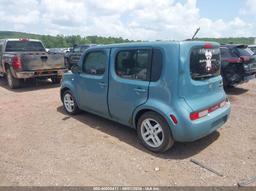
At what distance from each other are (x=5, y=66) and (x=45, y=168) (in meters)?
7.44

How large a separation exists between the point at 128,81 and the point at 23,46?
806cm

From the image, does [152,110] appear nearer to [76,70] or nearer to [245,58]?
[76,70]

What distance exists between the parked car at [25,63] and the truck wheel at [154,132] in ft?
20.0

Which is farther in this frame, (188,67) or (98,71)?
(98,71)

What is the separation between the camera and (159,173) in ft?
10.6

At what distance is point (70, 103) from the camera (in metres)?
5.64

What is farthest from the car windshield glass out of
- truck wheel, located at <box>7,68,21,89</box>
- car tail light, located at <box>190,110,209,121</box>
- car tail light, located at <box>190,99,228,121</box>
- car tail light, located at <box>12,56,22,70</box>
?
truck wheel, located at <box>7,68,21,89</box>

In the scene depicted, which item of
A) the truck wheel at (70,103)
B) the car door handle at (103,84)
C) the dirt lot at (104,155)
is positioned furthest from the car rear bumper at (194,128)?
the truck wheel at (70,103)

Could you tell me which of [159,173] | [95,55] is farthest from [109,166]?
[95,55]

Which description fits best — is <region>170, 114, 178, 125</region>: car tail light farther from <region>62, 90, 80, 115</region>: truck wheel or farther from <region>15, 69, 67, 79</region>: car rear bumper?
<region>15, 69, 67, 79</region>: car rear bumper

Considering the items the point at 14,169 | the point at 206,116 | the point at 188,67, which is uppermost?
the point at 188,67

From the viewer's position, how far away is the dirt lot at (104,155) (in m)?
3.12

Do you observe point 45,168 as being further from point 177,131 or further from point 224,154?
point 224,154

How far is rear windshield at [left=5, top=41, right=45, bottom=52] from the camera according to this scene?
388 inches
